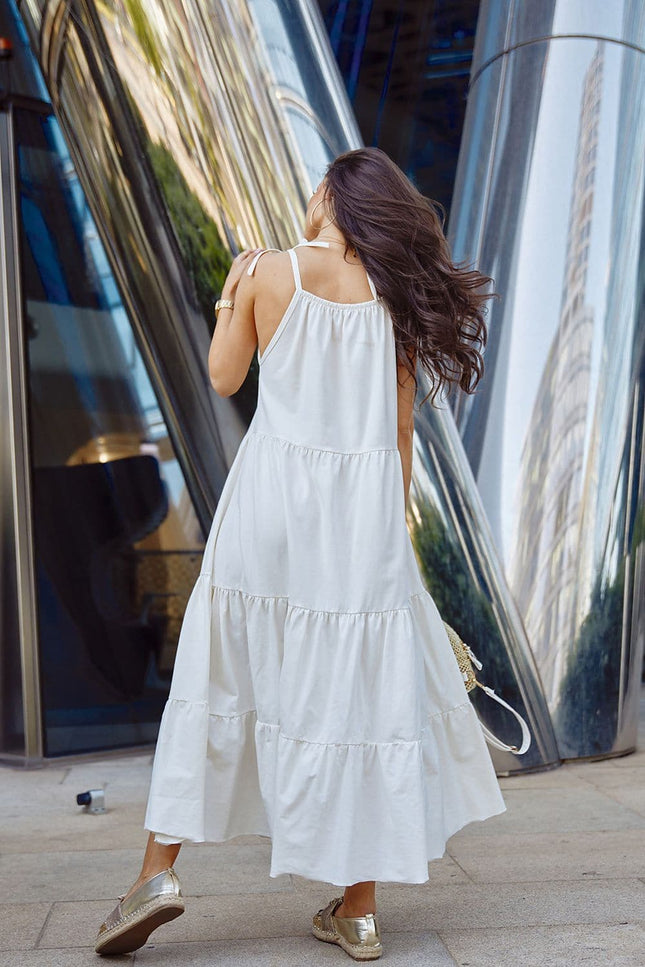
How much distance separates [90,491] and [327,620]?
3405 mm

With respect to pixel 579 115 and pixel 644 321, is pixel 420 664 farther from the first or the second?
pixel 579 115

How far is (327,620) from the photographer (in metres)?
2.38

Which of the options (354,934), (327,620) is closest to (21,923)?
(354,934)

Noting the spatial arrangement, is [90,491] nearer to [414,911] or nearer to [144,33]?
[144,33]

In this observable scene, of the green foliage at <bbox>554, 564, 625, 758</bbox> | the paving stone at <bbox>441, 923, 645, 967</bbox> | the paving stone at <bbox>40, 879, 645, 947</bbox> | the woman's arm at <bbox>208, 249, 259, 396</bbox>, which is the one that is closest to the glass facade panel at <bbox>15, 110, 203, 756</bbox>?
the green foliage at <bbox>554, 564, 625, 758</bbox>

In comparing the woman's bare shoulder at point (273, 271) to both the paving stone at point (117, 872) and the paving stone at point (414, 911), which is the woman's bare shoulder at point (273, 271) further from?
the paving stone at point (117, 872)

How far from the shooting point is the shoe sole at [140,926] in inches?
89.2

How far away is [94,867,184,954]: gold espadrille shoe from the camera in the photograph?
2270 mm

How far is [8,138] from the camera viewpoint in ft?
16.5

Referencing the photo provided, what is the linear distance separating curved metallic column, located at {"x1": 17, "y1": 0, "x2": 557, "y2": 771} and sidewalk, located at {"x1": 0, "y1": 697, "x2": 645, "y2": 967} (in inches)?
35.0

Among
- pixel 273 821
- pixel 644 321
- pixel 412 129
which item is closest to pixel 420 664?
pixel 273 821

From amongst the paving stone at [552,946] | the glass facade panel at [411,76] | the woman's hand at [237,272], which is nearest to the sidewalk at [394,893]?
the paving stone at [552,946]

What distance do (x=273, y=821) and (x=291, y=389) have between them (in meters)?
0.98

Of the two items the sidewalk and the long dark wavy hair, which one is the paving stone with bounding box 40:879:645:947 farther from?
the long dark wavy hair
